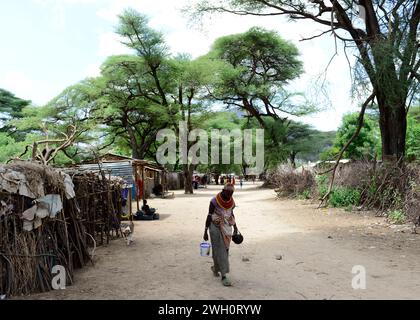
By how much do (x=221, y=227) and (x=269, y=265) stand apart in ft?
4.82

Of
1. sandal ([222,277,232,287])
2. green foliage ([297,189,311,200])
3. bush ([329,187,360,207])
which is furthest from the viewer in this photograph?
green foliage ([297,189,311,200])

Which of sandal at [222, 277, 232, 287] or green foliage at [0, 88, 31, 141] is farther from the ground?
green foliage at [0, 88, 31, 141]

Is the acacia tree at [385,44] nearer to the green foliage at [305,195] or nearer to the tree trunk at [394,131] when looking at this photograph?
the tree trunk at [394,131]

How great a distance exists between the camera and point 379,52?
33.2ft

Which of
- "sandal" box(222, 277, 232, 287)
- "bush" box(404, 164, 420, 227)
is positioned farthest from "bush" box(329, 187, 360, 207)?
"sandal" box(222, 277, 232, 287)

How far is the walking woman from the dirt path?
0.33 metres

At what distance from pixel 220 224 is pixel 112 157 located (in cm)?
1775

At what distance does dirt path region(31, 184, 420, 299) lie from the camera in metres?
5.15

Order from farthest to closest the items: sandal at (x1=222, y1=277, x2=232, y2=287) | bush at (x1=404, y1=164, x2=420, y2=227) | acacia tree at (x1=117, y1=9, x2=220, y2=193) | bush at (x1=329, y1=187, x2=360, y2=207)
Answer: acacia tree at (x1=117, y1=9, x2=220, y2=193)
bush at (x1=329, y1=187, x2=360, y2=207)
bush at (x1=404, y1=164, x2=420, y2=227)
sandal at (x1=222, y1=277, x2=232, y2=287)

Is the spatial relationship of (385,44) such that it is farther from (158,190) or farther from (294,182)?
(158,190)

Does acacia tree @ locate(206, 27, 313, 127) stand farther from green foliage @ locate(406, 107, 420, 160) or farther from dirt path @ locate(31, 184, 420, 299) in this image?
dirt path @ locate(31, 184, 420, 299)

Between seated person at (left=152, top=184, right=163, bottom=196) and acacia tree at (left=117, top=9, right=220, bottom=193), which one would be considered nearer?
seated person at (left=152, top=184, right=163, bottom=196)
